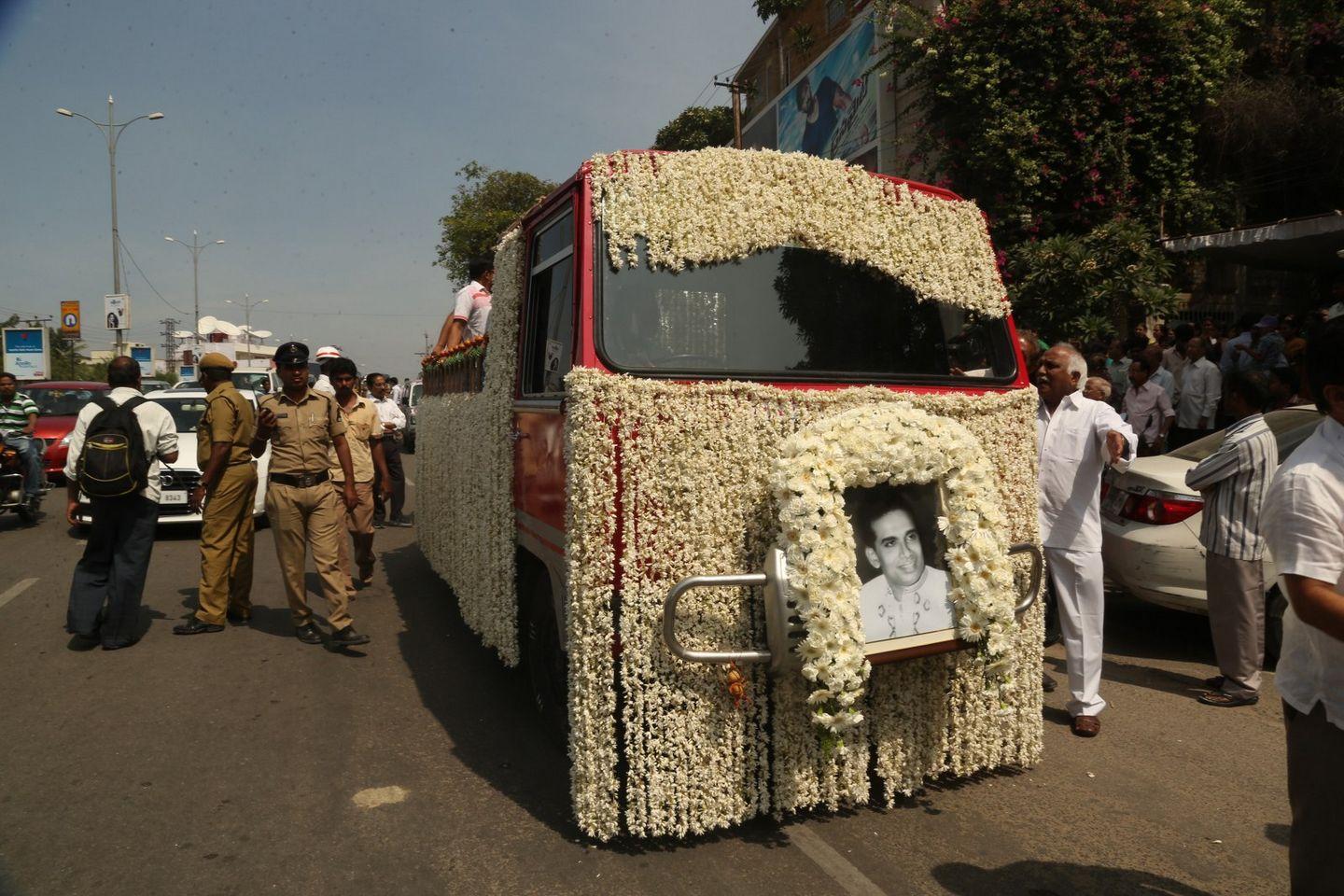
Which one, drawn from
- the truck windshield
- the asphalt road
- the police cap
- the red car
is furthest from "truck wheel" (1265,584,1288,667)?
the red car

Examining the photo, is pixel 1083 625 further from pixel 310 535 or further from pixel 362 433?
pixel 362 433

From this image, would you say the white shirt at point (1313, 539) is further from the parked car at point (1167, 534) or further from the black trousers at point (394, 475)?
the black trousers at point (394, 475)

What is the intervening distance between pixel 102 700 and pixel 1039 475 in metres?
5.63

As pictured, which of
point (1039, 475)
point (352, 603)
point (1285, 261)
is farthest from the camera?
point (1285, 261)

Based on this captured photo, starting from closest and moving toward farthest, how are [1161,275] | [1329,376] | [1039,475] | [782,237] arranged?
[1329,376]
[782,237]
[1039,475]
[1161,275]

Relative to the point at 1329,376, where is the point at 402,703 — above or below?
below

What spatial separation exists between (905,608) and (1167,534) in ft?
11.8

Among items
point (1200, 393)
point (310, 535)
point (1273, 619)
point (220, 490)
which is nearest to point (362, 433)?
point (220, 490)

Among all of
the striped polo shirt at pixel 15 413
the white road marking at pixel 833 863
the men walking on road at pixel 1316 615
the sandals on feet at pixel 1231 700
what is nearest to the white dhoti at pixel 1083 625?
the sandals on feet at pixel 1231 700

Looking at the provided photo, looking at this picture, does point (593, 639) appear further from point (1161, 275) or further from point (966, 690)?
point (1161, 275)

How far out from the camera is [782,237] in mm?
3896

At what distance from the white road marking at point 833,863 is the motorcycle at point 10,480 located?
1290 centimetres

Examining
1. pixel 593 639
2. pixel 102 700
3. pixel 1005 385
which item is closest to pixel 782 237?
pixel 1005 385

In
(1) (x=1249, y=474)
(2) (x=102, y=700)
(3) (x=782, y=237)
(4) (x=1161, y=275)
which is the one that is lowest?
(2) (x=102, y=700)
